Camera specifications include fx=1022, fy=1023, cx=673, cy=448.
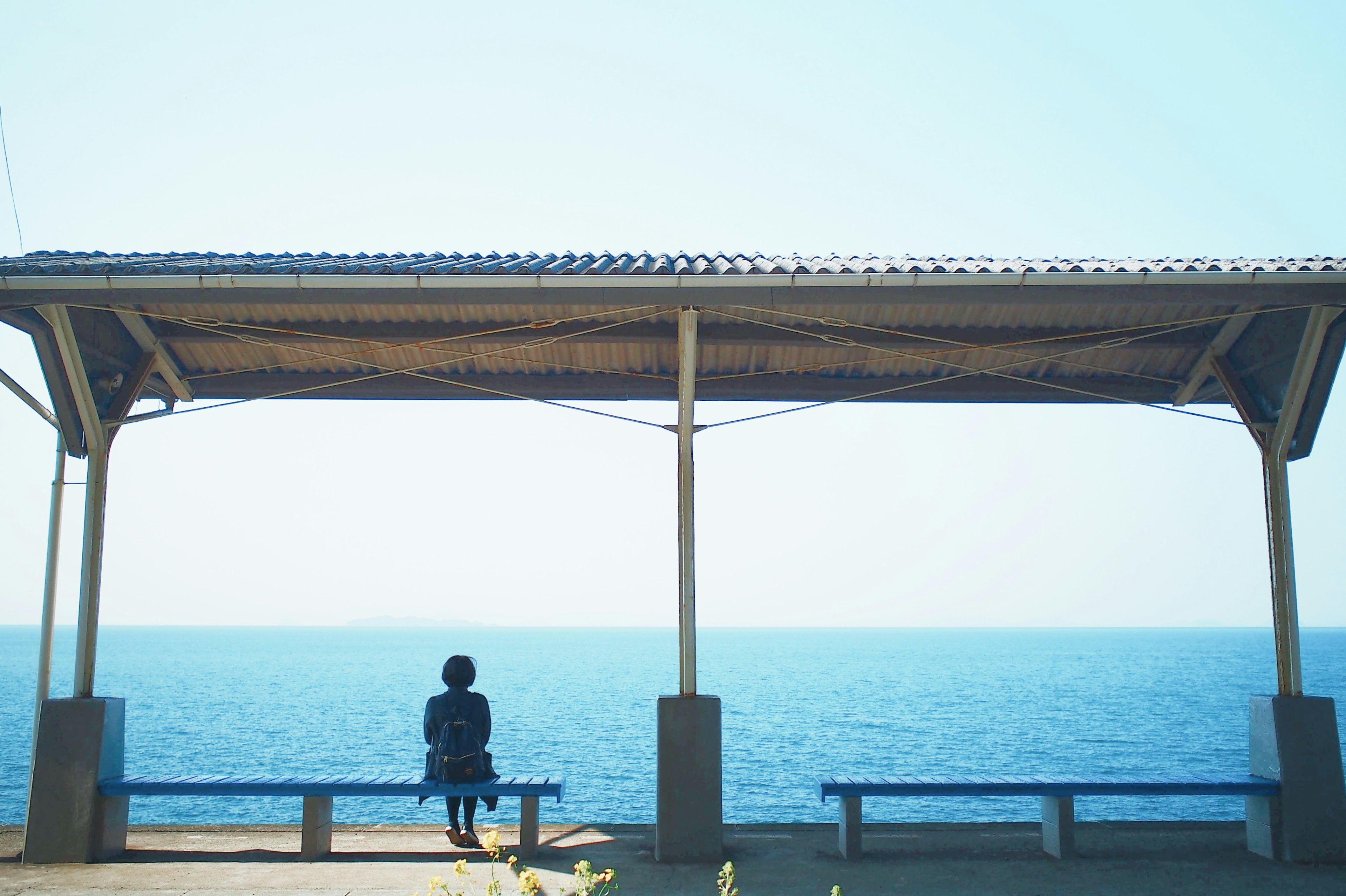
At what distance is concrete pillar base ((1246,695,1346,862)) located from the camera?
5.88 meters

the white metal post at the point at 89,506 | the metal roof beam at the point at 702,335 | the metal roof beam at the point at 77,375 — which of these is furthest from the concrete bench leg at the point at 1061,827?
the metal roof beam at the point at 77,375

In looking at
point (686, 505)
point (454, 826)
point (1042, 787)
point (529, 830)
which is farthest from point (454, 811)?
point (1042, 787)

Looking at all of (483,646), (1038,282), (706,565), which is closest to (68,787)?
(1038,282)

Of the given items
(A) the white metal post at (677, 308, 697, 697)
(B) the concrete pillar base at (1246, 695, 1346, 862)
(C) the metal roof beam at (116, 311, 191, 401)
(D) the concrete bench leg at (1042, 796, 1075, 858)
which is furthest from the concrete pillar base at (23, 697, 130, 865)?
(B) the concrete pillar base at (1246, 695, 1346, 862)

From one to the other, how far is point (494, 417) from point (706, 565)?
37499 mm

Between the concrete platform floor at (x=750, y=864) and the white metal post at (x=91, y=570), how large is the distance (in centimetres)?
112

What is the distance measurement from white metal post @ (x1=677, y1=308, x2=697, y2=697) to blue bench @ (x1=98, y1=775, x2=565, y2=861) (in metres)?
1.01

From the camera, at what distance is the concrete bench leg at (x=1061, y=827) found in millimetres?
5973

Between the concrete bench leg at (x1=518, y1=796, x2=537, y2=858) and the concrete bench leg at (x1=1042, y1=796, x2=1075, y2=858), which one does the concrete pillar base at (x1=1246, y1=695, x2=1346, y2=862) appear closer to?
the concrete bench leg at (x1=1042, y1=796, x2=1075, y2=858)

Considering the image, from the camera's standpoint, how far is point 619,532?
5846 inches

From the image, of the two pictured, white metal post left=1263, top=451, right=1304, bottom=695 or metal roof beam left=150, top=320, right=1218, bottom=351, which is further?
metal roof beam left=150, top=320, right=1218, bottom=351

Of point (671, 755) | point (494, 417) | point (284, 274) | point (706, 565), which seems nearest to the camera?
point (284, 274)

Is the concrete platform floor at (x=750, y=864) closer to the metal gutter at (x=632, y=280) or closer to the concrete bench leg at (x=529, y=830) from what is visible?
the concrete bench leg at (x=529, y=830)

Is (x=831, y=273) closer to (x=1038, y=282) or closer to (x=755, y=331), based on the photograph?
(x=1038, y=282)
